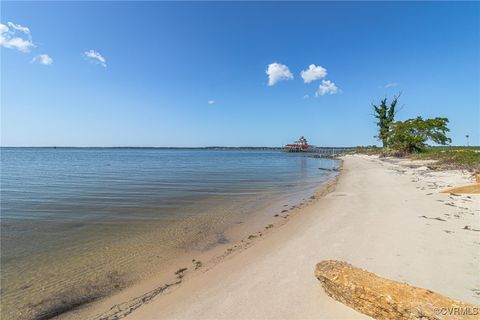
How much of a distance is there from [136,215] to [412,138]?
4909 cm

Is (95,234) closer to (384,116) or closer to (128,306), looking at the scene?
(128,306)

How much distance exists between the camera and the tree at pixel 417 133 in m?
43.5

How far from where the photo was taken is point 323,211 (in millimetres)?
10344

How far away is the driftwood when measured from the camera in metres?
3.02

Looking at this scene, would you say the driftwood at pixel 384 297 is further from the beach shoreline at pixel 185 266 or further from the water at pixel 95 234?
the water at pixel 95 234

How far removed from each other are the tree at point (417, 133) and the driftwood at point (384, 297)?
5005 centimetres

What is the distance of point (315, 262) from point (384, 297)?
7.06ft

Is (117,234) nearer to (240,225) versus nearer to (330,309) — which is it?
(240,225)

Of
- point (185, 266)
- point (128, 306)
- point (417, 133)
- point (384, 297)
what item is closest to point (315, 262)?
point (384, 297)

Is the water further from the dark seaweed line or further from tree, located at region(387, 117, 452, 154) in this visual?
tree, located at region(387, 117, 452, 154)

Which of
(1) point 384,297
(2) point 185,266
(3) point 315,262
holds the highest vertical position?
(1) point 384,297

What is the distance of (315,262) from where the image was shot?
547cm

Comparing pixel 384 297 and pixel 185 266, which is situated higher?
pixel 384 297

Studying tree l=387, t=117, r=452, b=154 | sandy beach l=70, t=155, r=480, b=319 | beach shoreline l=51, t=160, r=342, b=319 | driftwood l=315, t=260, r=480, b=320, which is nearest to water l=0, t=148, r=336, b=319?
beach shoreline l=51, t=160, r=342, b=319
